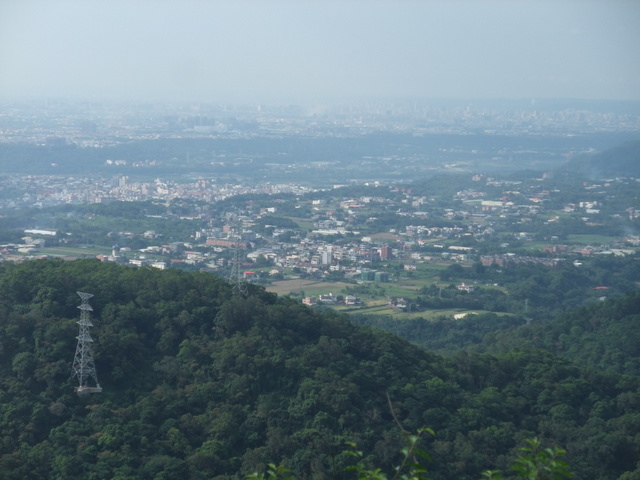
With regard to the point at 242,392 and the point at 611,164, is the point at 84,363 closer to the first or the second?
the point at 242,392

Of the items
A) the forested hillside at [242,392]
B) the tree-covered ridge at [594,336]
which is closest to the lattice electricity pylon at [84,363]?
the forested hillside at [242,392]

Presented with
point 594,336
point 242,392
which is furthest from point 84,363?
point 594,336

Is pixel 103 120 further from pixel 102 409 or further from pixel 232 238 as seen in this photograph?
pixel 102 409

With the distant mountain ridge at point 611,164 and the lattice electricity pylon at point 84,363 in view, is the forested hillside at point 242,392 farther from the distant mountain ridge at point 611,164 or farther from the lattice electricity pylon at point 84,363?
the distant mountain ridge at point 611,164

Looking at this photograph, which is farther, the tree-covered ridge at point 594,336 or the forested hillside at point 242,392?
the tree-covered ridge at point 594,336

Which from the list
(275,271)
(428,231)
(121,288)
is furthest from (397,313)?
(428,231)

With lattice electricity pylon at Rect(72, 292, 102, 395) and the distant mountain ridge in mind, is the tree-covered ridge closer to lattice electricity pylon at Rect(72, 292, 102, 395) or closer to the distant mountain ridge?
lattice electricity pylon at Rect(72, 292, 102, 395)

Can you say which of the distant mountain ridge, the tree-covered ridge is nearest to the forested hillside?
the tree-covered ridge

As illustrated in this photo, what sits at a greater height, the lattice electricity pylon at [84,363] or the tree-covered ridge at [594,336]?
the lattice electricity pylon at [84,363]

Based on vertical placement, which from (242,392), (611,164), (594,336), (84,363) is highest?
(84,363)
